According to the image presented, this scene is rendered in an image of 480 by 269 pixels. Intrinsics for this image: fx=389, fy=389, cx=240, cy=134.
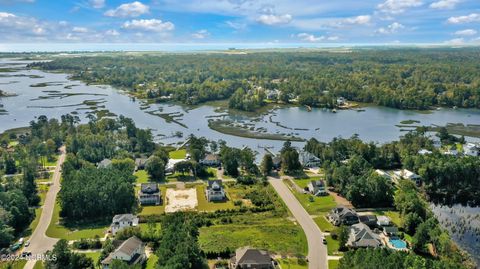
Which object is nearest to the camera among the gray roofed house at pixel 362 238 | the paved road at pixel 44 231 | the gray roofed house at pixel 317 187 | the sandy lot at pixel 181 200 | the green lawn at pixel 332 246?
the green lawn at pixel 332 246

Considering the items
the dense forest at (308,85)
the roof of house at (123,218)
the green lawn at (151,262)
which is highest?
the dense forest at (308,85)

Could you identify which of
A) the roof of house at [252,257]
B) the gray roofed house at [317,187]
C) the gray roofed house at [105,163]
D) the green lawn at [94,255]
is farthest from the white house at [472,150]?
the green lawn at [94,255]

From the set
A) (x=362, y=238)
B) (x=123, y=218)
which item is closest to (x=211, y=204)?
(x=123, y=218)

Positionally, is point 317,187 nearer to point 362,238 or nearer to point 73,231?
point 362,238

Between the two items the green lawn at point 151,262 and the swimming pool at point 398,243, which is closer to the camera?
the green lawn at point 151,262

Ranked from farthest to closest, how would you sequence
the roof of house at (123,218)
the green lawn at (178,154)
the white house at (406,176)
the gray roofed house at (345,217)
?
the green lawn at (178,154)
the white house at (406,176)
the gray roofed house at (345,217)
the roof of house at (123,218)

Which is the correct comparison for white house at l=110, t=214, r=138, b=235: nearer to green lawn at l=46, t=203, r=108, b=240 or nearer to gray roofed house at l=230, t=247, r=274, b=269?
green lawn at l=46, t=203, r=108, b=240

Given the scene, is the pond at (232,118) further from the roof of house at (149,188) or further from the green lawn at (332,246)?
the green lawn at (332,246)
